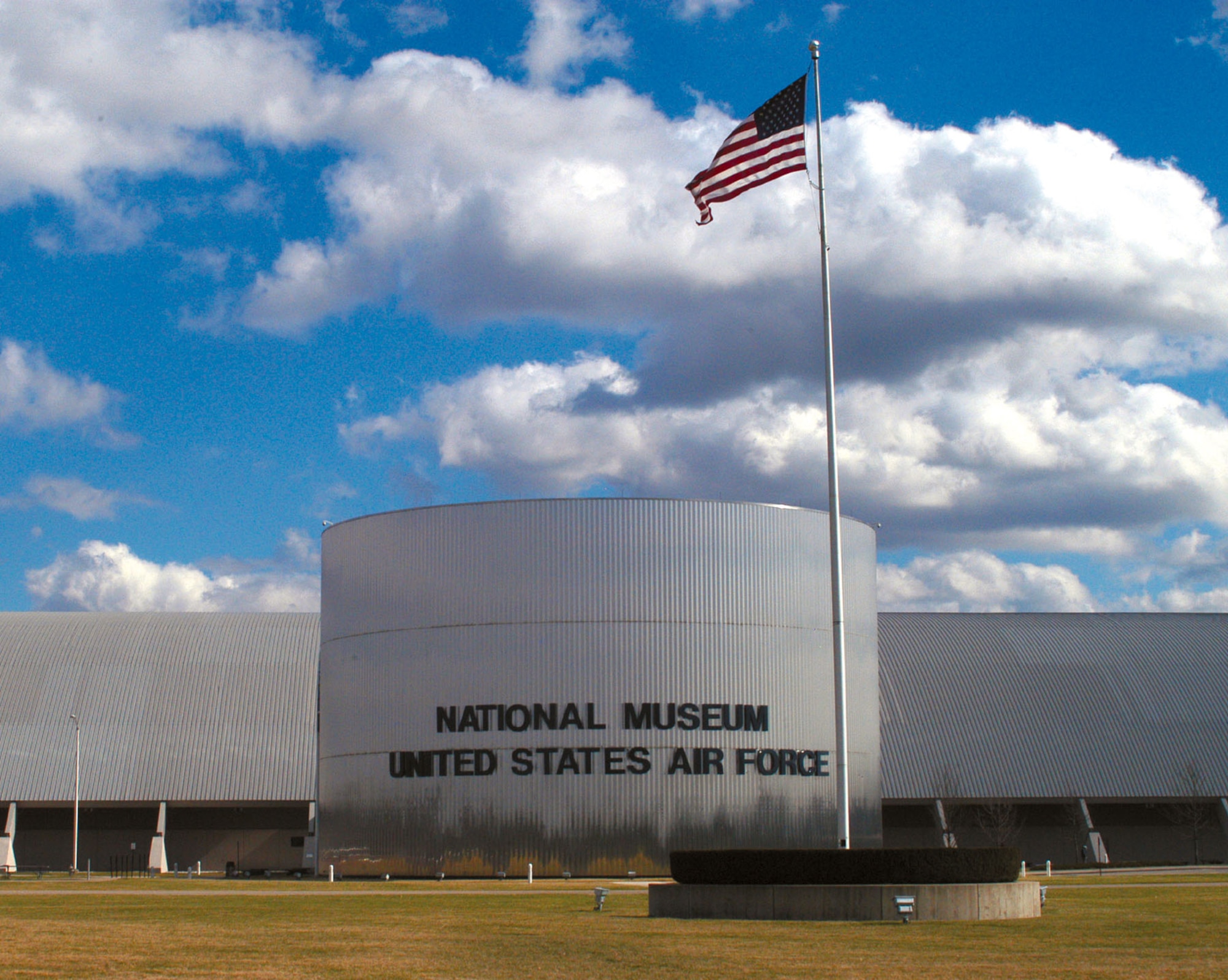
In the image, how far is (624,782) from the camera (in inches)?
2066

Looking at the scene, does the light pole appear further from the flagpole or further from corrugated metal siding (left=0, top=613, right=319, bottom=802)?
the flagpole

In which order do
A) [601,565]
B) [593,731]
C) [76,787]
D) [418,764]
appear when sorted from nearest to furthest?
[593,731], [601,565], [418,764], [76,787]

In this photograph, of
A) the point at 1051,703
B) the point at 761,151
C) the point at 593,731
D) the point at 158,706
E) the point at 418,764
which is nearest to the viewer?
the point at 761,151

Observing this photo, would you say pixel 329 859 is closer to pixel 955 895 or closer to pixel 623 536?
pixel 623 536

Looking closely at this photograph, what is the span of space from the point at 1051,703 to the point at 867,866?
46.3 meters

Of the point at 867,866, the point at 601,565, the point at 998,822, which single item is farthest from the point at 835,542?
the point at 998,822

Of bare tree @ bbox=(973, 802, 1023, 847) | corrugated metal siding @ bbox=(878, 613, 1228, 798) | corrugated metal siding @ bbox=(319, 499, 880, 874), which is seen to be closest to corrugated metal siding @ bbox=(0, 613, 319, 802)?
corrugated metal siding @ bbox=(319, 499, 880, 874)

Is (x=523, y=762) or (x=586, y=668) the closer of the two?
(x=523, y=762)

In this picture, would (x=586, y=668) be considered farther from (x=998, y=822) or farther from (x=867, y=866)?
(x=867, y=866)

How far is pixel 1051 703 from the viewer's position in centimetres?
7156

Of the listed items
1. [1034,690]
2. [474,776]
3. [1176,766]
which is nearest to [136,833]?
[474,776]

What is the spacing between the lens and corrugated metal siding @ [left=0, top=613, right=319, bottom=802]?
2680 inches

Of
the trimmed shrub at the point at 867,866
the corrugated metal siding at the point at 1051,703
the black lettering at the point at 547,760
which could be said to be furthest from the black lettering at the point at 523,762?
the trimmed shrub at the point at 867,866

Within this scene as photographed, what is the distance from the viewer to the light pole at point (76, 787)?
64438mm
